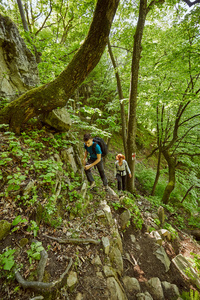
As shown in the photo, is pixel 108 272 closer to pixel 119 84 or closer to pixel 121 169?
pixel 121 169

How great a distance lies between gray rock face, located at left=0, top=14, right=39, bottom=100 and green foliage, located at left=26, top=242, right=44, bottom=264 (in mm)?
4857

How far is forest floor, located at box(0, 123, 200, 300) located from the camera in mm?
1892

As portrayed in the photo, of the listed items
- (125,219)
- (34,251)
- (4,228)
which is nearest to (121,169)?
(125,219)

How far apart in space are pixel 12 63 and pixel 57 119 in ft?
10.2

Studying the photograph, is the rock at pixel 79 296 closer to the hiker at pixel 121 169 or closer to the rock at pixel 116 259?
the rock at pixel 116 259

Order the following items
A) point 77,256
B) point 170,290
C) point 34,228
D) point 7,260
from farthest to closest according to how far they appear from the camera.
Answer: point 170,290, point 77,256, point 34,228, point 7,260

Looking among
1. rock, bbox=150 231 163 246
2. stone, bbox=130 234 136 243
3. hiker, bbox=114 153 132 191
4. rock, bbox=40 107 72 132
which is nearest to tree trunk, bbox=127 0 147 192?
hiker, bbox=114 153 132 191

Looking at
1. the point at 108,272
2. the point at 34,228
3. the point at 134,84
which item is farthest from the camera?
the point at 134,84

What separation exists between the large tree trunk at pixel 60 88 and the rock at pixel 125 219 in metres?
4.29

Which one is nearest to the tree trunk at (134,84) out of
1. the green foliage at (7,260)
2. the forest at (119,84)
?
the forest at (119,84)

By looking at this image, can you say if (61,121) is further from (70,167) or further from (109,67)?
(109,67)

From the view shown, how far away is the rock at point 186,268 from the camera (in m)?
3.83

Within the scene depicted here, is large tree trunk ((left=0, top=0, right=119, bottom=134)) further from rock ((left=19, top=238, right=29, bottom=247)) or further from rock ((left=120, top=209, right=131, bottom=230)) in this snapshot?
rock ((left=120, top=209, right=131, bottom=230))

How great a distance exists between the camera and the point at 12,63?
4.80 metres
